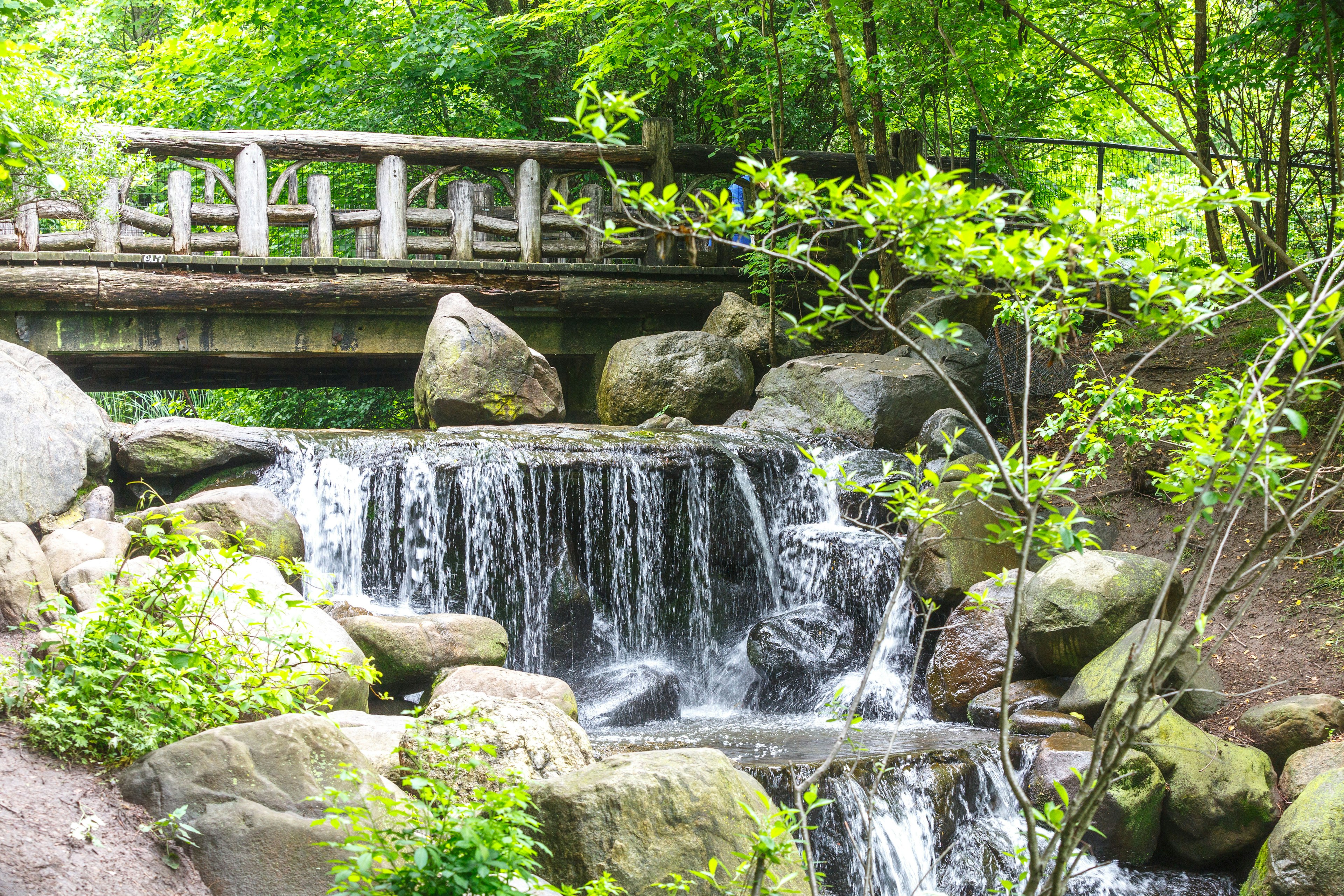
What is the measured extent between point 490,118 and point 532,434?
19.7 feet

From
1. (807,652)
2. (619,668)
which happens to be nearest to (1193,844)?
(807,652)

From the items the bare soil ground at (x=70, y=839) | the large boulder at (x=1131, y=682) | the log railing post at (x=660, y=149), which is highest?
the log railing post at (x=660, y=149)

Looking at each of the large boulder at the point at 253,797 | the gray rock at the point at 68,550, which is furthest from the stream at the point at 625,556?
the large boulder at the point at 253,797

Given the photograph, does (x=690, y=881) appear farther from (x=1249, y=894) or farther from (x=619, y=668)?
(x=619, y=668)

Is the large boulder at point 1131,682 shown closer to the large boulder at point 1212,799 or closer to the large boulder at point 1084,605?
the large boulder at point 1084,605

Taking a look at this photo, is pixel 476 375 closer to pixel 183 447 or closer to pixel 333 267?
pixel 333 267

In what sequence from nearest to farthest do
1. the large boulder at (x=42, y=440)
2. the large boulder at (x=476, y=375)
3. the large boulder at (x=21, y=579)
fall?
1. the large boulder at (x=21, y=579)
2. the large boulder at (x=42, y=440)
3. the large boulder at (x=476, y=375)

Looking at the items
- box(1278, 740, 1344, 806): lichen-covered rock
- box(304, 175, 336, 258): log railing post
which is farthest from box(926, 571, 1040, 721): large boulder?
box(304, 175, 336, 258): log railing post

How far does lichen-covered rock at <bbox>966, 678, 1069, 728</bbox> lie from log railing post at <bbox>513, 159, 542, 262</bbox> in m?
6.43

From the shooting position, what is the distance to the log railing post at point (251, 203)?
367 inches

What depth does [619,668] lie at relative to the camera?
24.2ft

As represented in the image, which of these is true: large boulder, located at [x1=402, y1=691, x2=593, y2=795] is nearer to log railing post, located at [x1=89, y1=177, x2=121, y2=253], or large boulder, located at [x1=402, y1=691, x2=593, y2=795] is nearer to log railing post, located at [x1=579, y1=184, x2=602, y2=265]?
log railing post, located at [x1=89, y1=177, x2=121, y2=253]

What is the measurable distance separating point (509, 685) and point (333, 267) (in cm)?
567

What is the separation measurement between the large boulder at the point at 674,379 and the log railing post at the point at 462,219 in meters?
1.81
